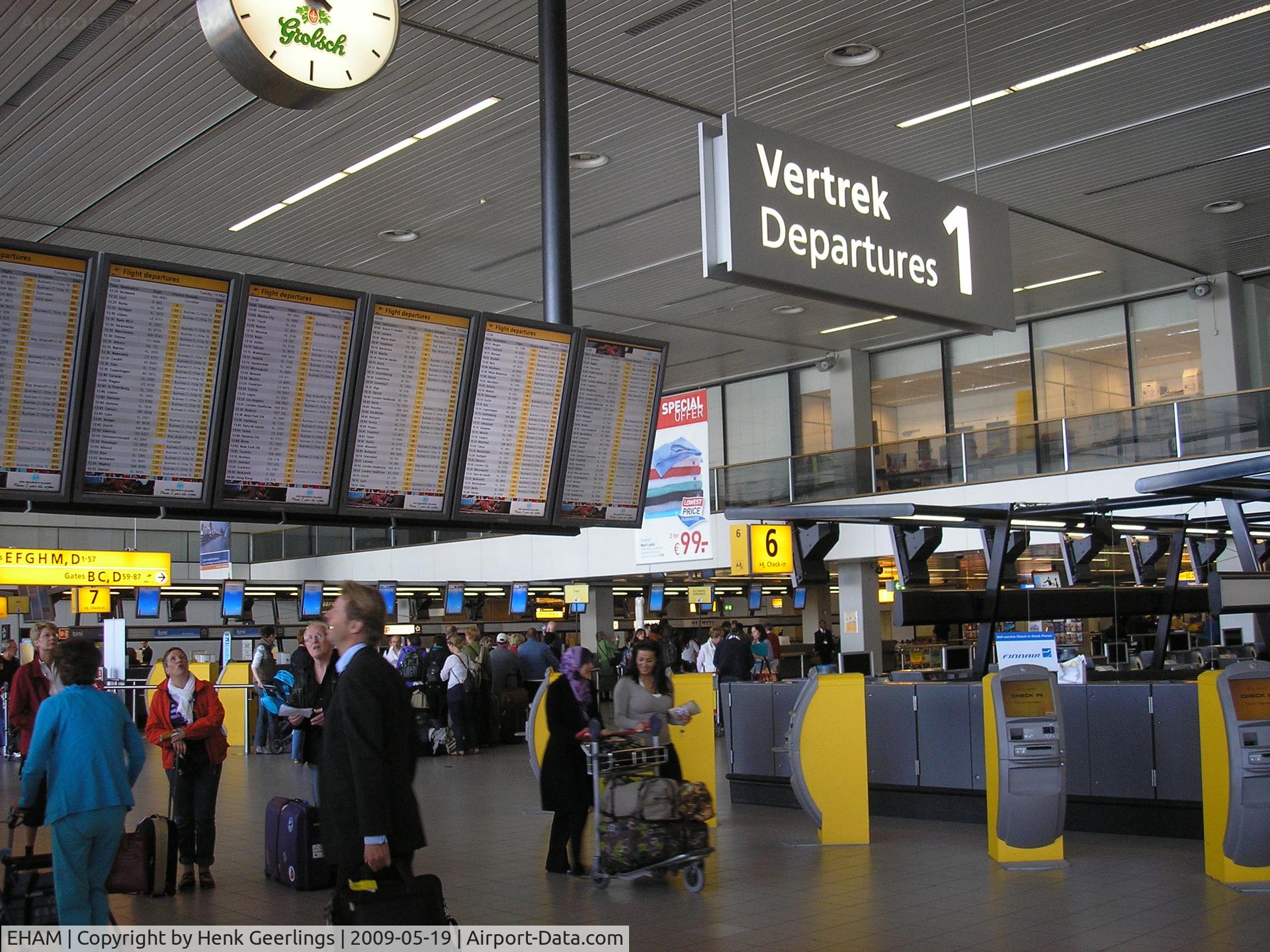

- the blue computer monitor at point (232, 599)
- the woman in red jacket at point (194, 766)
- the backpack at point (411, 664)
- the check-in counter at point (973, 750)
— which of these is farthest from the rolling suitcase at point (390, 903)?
the blue computer monitor at point (232, 599)

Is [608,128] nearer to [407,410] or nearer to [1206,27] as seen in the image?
[1206,27]

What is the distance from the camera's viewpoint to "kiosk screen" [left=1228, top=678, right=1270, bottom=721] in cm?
757

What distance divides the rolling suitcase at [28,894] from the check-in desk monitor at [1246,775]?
647 cm

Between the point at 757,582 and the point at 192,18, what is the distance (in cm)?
2343

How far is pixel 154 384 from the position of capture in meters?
5.21

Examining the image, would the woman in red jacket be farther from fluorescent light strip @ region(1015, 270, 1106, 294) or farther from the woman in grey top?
fluorescent light strip @ region(1015, 270, 1106, 294)

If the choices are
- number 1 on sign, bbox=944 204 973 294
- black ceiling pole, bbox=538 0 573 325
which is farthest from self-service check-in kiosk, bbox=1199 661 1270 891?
black ceiling pole, bbox=538 0 573 325

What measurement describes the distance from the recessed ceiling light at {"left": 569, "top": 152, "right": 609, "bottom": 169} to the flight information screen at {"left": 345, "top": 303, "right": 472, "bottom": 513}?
6916mm

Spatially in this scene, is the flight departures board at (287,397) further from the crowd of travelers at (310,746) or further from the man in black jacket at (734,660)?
the man in black jacket at (734,660)

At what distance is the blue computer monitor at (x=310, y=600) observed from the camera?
25828mm

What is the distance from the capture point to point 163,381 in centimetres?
523

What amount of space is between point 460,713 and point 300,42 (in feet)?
45.7

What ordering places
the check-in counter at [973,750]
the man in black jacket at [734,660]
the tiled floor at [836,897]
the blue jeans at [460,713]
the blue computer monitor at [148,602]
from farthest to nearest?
the blue computer monitor at [148,602] → the man in black jacket at [734,660] → the blue jeans at [460,713] → the check-in counter at [973,750] → the tiled floor at [836,897]

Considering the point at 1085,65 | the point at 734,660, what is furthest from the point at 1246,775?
the point at 734,660
